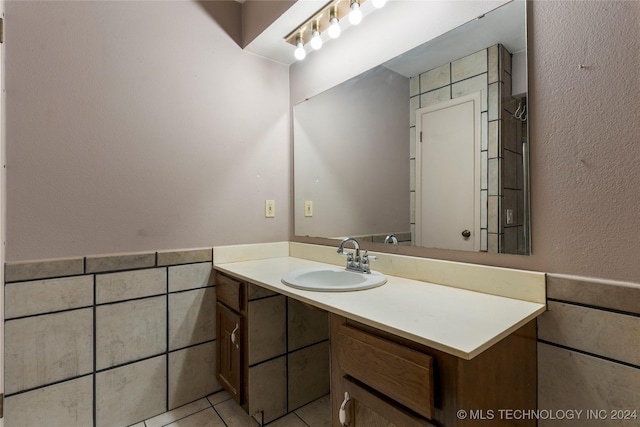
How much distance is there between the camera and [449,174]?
1.27 metres

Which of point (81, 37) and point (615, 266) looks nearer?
point (615, 266)

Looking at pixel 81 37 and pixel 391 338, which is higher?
pixel 81 37

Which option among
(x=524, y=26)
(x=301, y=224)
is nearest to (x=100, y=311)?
(x=301, y=224)

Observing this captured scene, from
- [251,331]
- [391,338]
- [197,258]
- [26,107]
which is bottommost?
[251,331]

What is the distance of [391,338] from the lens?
86 centimetres

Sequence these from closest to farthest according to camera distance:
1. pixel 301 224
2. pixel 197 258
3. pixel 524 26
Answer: pixel 524 26 < pixel 197 258 < pixel 301 224

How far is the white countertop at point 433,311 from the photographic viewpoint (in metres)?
0.75

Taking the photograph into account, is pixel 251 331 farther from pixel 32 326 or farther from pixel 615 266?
pixel 615 266

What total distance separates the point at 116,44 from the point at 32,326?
1.24 m

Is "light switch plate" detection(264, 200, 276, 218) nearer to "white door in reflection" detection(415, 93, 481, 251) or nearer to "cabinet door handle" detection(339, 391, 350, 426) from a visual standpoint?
"white door in reflection" detection(415, 93, 481, 251)

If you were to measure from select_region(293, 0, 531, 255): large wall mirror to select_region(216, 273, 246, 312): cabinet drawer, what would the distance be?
0.57 meters

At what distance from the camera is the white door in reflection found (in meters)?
1.18

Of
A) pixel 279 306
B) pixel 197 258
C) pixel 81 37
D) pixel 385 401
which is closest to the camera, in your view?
pixel 385 401

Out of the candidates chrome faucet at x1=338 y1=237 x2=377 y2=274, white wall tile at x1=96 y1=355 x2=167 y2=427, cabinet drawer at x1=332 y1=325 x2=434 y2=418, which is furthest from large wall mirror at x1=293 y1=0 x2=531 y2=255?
white wall tile at x1=96 y1=355 x2=167 y2=427
